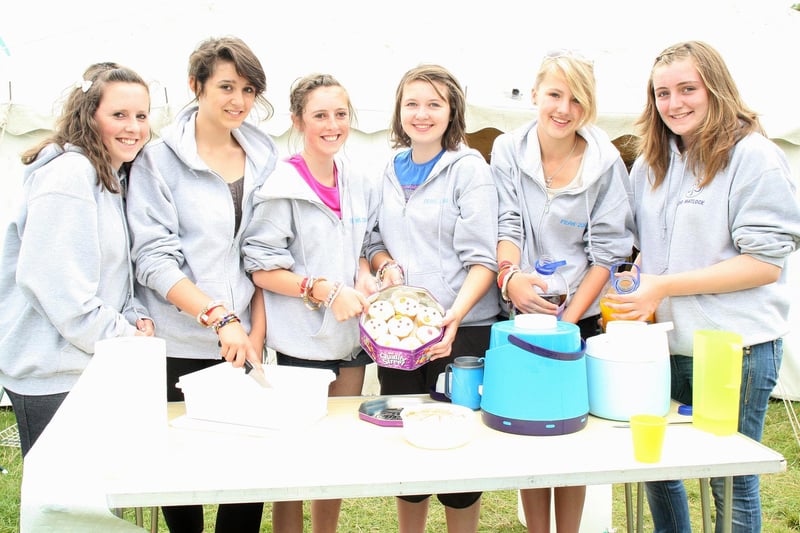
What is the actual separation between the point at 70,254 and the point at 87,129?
1.30ft

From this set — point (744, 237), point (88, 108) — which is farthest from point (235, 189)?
point (744, 237)

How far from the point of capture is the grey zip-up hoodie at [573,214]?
235cm

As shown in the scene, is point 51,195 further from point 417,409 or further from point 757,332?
point 757,332

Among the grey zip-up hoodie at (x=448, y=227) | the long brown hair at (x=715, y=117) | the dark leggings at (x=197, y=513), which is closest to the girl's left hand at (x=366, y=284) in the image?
the grey zip-up hoodie at (x=448, y=227)

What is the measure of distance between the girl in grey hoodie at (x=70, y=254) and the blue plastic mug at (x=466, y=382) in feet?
3.01

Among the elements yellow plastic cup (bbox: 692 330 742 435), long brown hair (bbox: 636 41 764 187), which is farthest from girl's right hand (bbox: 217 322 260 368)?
long brown hair (bbox: 636 41 764 187)

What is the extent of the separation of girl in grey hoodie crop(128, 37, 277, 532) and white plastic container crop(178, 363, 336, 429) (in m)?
0.20

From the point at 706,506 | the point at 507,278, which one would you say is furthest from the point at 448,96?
the point at 706,506

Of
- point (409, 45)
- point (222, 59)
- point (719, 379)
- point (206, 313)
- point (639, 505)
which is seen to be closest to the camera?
point (719, 379)

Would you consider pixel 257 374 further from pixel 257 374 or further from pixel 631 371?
pixel 631 371

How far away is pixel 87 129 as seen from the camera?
2008 millimetres

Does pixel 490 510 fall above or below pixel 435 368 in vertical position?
below

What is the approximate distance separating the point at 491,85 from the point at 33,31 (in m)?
3.22

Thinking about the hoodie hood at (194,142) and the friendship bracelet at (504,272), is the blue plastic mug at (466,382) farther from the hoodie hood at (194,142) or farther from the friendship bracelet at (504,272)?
the hoodie hood at (194,142)
